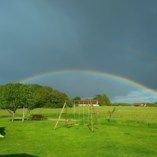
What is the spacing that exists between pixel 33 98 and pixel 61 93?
72562mm

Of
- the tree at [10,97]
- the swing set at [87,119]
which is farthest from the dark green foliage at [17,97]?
the swing set at [87,119]

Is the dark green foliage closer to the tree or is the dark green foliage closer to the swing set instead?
the tree

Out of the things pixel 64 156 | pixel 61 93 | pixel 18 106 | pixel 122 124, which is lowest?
pixel 64 156

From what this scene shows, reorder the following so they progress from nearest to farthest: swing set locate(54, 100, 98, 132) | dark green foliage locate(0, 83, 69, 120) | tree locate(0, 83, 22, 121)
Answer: swing set locate(54, 100, 98, 132), tree locate(0, 83, 22, 121), dark green foliage locate(0, 83, 69, 120)

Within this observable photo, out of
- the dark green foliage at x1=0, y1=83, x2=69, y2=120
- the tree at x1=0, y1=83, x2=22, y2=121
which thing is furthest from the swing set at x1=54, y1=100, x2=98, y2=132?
the tree at x1=0, y1=83, x2=22, y2=121

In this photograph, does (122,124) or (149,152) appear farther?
(122,124)

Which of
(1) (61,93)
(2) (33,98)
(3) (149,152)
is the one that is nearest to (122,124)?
(2) (33,98)

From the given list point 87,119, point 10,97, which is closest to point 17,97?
point 10,97

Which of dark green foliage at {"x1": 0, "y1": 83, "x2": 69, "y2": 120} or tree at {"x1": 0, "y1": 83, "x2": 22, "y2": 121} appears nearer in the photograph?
tree at {"x1": 0, "y1": 83, "x2": 22, "y2": 121}

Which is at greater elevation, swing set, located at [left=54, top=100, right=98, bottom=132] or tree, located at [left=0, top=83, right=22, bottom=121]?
tree, located at [left=0, top=83, right=22, bottom=121]

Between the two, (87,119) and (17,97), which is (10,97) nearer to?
(17,97)

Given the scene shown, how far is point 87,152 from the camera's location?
29.2 m

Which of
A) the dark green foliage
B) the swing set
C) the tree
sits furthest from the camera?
the dark green foliage

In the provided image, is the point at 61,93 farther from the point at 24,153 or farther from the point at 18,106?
the point at 24,153
